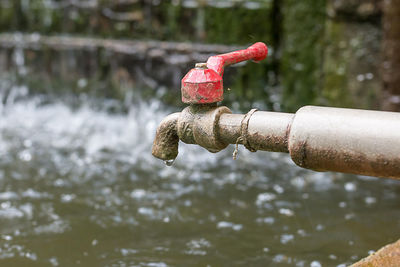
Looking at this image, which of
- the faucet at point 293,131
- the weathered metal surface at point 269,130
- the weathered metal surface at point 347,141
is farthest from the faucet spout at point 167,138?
the weathered metal surface at point 347,141

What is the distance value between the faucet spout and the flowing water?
63 centimetres

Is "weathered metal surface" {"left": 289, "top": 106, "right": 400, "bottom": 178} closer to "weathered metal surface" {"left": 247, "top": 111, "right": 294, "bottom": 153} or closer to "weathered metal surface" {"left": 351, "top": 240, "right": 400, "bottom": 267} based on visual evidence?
"weathered metal surface" {"left": 247, "top": 111, "right": 294, "bottom": 153}

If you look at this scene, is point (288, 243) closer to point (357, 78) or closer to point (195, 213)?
point (195, 213)

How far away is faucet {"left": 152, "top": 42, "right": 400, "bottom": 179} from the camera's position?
118 centimetres

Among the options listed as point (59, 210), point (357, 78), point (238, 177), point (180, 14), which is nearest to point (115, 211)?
point (59, 210)

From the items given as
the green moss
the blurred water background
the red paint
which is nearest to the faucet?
the red paint

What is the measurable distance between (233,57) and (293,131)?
344 mm

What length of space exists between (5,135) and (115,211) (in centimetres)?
184

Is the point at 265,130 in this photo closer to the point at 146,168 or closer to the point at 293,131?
the point at 293,131

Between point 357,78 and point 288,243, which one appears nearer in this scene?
point 288,243

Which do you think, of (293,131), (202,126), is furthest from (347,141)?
(202,126)

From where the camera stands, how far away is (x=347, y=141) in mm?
1207

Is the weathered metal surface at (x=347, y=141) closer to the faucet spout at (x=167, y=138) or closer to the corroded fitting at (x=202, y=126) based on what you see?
the corroded fitting at (x=202, y=126)

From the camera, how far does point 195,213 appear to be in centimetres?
251
